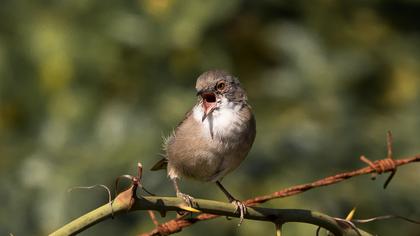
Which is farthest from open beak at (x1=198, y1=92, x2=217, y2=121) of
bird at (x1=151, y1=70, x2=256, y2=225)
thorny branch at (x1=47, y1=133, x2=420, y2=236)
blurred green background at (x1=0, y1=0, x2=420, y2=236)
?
thorny branch at (x1=47, y1=133, x2=420, y2=236)

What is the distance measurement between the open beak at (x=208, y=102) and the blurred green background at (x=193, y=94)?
886mm

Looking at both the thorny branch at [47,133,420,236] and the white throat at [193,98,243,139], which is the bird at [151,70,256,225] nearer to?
the white throat at [193,98,243,139]

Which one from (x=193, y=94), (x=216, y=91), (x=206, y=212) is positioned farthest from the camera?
(x=193, y=94)

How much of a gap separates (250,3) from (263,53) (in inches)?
18.3

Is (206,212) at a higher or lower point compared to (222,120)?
lower

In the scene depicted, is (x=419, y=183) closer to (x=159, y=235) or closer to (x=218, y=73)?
(x=218, y=73)

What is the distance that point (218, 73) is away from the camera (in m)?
5.04

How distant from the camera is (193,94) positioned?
7.09 meters

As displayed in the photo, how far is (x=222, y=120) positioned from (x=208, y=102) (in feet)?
0.75

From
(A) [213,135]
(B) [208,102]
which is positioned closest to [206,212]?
(A) [213,135]

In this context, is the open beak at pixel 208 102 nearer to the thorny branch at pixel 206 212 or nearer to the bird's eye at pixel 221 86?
the bird's eye at pixel 221 86

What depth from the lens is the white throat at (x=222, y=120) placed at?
4703mm

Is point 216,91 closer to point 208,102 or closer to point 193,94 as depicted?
point 208,102

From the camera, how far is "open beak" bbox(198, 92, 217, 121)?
4.88m
